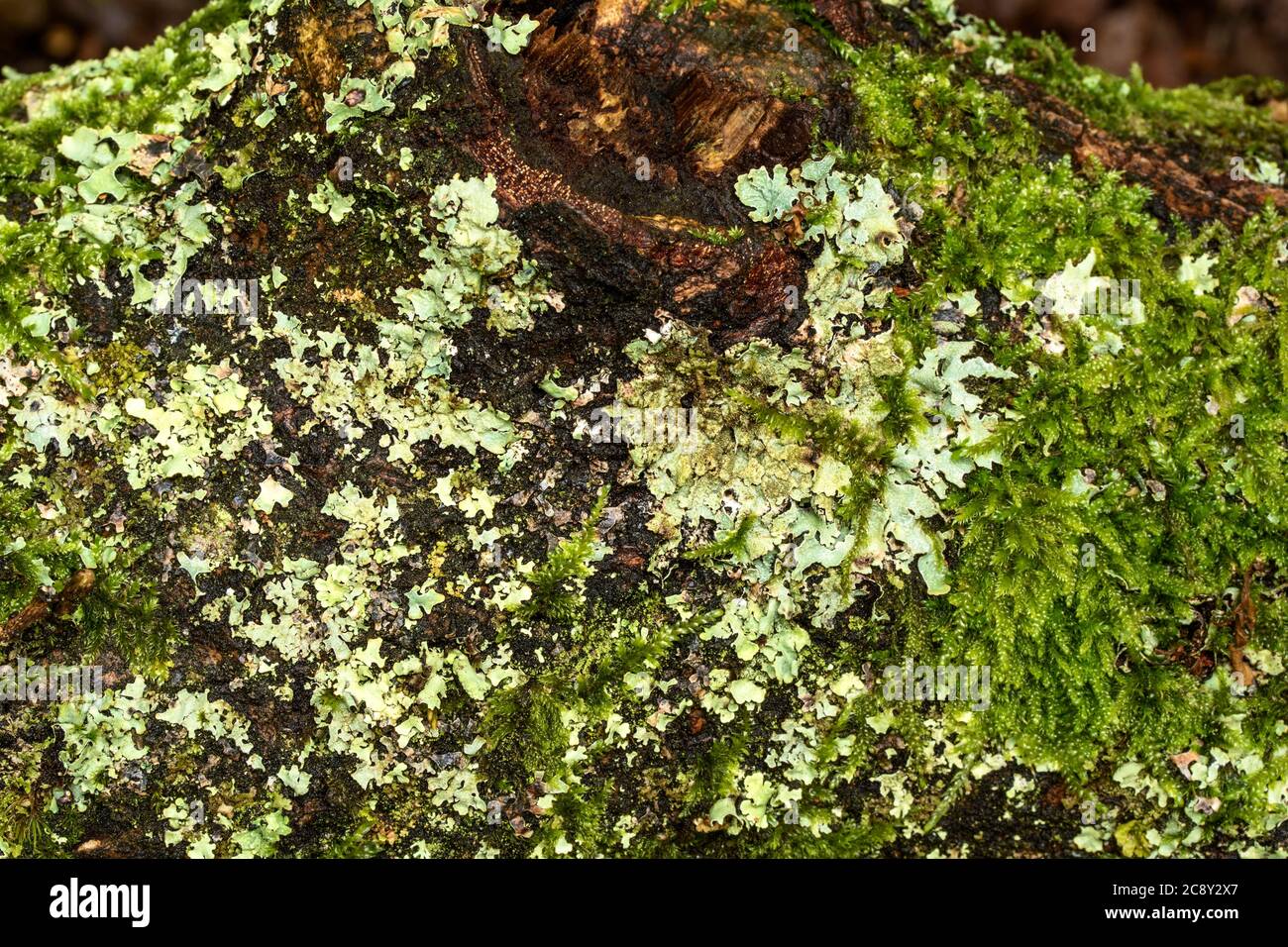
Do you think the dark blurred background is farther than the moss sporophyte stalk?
Yes

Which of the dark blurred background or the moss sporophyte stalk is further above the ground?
the dark blurred background

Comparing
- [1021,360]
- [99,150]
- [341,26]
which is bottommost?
[1021,360]

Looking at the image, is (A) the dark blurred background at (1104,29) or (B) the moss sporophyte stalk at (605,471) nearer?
(B) the moss sporophyte stalk at (605,471)

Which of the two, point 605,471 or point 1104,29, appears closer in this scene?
point 605,471

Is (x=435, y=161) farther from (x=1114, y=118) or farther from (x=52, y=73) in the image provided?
(x=1114, y=118)
